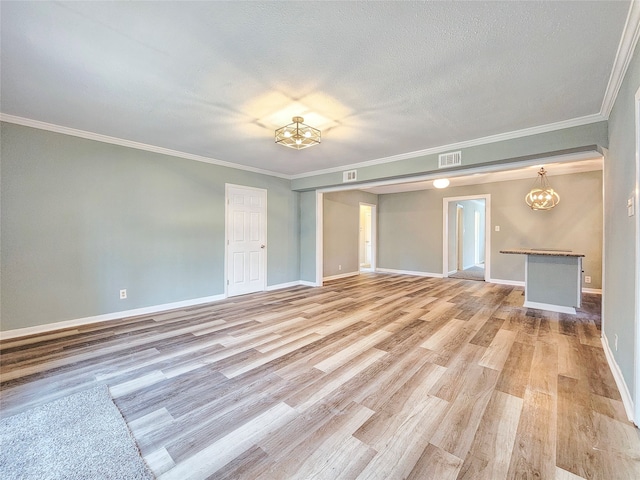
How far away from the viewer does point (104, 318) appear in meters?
3.60

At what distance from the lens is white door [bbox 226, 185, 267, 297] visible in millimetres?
5012

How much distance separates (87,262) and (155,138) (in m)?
1.87

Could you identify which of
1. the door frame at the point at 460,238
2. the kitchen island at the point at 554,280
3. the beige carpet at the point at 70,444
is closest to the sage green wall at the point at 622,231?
the kitchen island at the point at 554,280

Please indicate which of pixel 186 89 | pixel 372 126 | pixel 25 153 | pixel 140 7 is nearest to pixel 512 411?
pixel 372 126

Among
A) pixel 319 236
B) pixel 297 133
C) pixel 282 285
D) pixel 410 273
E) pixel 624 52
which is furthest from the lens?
pixel 410 273

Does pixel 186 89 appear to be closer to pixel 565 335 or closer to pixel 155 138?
pixel 155 138

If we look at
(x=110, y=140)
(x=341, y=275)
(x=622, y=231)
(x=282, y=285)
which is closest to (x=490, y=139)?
(x=622, y=231)

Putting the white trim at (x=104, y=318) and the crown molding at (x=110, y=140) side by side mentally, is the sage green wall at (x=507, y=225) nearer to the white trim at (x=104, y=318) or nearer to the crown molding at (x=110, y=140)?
the crown molding at (x=110, y=140)

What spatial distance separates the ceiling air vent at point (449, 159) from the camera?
3830 millimetres

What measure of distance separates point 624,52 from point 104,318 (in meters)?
5.85

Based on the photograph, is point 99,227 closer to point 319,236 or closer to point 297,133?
point 297,133

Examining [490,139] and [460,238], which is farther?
[460,238]

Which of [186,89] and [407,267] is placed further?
[407,267]

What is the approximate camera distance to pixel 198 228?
4555 mm
